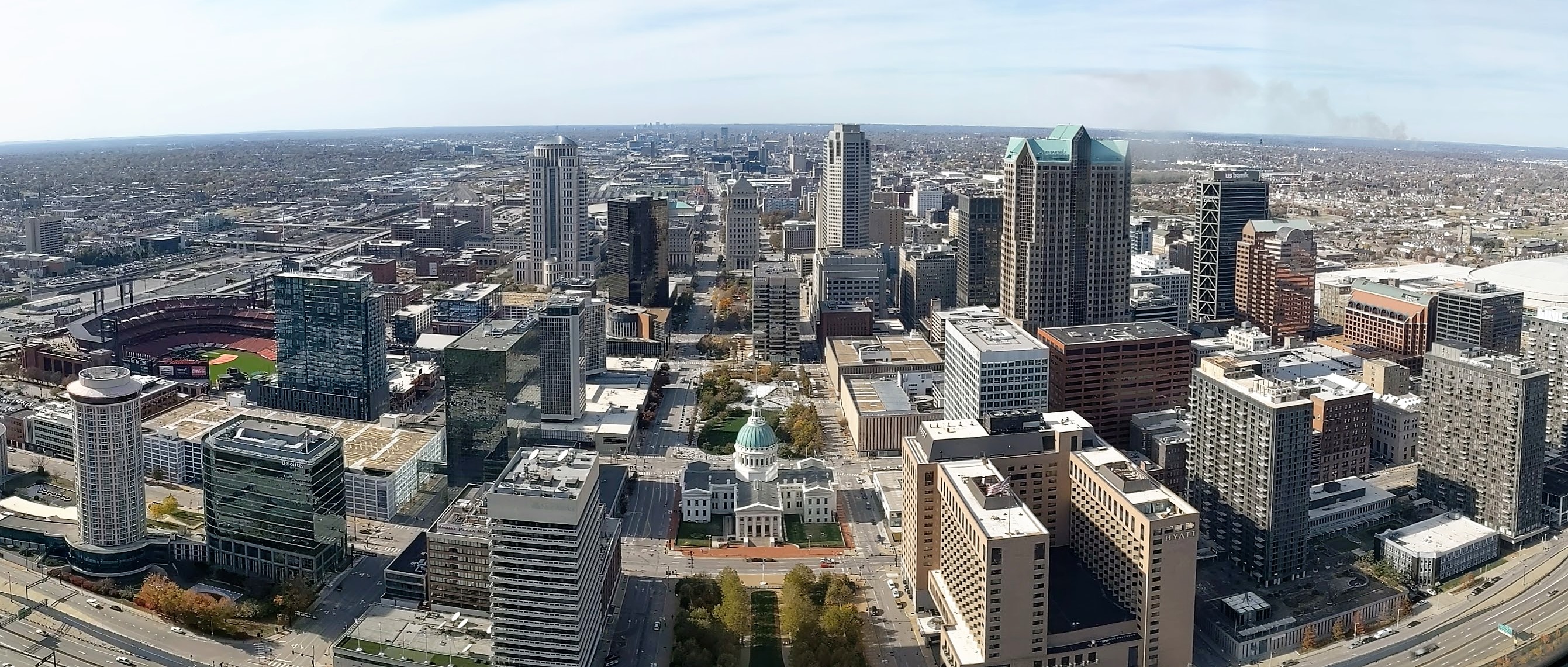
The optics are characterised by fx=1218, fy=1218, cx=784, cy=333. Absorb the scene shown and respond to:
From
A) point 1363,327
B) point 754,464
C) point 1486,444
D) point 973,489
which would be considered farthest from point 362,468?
point 1363,327

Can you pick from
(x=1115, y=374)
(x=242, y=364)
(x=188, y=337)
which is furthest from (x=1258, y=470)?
(x=188, y=337)

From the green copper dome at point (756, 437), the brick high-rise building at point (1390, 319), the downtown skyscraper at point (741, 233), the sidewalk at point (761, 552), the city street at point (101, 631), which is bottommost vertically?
Result: the city street at point (101, 631)

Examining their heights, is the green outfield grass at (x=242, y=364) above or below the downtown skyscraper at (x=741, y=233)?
below

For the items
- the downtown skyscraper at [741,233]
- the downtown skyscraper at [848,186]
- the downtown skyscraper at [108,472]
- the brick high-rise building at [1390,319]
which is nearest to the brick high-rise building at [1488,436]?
the brick high-rise building at [1390,319]

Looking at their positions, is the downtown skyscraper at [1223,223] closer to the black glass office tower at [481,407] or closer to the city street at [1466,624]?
the city street at [1466,624]

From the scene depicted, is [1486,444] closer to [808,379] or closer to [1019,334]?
[1019,334]

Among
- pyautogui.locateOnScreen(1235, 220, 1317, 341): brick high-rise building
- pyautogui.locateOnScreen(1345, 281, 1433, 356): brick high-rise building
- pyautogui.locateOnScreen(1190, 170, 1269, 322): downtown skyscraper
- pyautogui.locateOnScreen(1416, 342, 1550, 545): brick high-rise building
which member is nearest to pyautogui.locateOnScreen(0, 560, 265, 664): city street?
pyautogui.locateOnScreen(1416, 342, 1550, 545): brick high-rise building

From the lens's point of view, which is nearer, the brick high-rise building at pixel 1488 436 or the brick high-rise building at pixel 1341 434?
the brick high-rise building at pixel 1488 436
